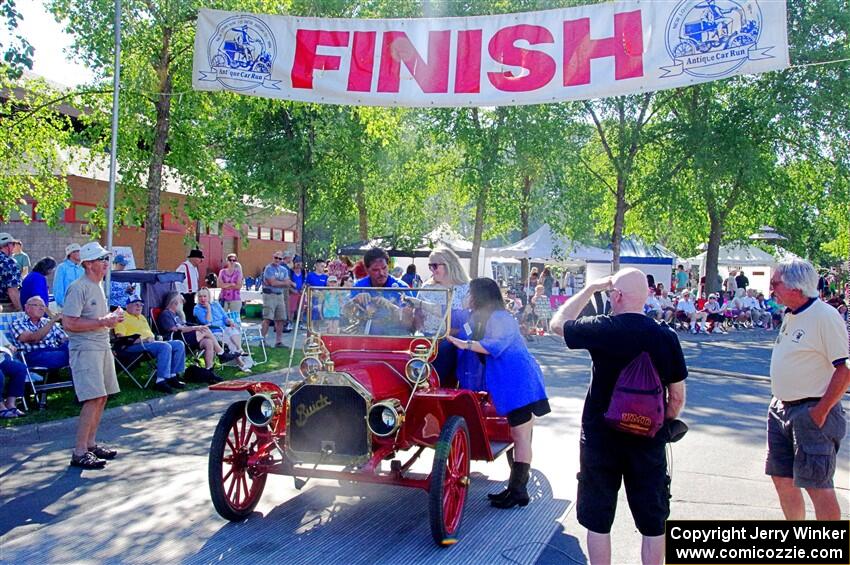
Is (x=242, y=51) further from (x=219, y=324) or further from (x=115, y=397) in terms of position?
(x=219, y=324)

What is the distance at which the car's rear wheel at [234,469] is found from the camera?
4613mm

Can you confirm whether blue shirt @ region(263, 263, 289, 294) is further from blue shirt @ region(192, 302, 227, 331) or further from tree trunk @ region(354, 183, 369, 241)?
tree trunk @ region(354, 183, 369, 241)

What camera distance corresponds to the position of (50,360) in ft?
27.2

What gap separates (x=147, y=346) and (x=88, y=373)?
10.7 feet

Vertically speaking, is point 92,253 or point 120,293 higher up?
→ point 92,253

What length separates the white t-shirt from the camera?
4008 mm

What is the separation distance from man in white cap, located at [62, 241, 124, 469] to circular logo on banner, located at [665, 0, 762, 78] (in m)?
5.93

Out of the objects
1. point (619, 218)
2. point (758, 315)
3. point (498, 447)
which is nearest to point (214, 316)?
point (498, 447)

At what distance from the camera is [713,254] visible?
27312 millimetres

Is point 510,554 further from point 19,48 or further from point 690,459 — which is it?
point 19,48

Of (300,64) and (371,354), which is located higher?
(300,64)

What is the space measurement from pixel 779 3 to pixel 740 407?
4829mm

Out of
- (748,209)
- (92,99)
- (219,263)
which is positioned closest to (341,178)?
(92,99)

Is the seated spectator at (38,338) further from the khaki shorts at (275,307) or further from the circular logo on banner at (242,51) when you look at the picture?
the khaki shorts at (275,307)
